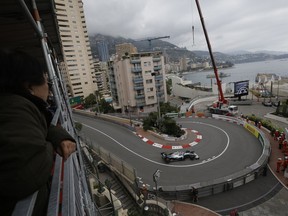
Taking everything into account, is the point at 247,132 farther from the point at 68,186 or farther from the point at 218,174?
the point at 68,186

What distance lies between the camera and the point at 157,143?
66.6 feet

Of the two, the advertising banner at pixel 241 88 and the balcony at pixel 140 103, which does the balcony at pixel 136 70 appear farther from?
the advertising banner at pixel 241 88

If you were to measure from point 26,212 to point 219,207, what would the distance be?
520 inches

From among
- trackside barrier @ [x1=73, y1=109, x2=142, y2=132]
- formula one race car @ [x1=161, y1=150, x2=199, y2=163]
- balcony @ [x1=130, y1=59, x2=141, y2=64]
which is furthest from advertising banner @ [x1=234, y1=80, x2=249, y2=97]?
formula one race car @ [x1=161, y1=150, x2=199, y2=163]

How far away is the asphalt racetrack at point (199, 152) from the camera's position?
46.6 ft

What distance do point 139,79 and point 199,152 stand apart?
26.0 meters

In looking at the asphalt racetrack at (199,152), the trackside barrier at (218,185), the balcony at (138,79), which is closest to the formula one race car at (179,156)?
the asphalt racetrack at (199,152)

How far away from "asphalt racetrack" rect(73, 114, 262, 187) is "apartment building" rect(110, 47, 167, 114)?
16.4 m

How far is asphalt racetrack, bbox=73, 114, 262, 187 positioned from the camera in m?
14.2

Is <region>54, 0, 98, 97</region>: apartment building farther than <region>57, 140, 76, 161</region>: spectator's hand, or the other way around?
A: <region>54, 0, 98, 97</region>: apartment building

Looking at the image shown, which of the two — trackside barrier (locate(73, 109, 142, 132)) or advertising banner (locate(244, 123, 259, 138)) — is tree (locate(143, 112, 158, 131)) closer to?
trackside barrier (locate(73, 109, 142, 132))

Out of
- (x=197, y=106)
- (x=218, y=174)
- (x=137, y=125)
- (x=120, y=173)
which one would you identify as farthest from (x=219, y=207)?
(x=197, y=106)

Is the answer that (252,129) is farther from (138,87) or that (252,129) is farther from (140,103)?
(138,87)

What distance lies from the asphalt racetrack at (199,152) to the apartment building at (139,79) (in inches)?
647
